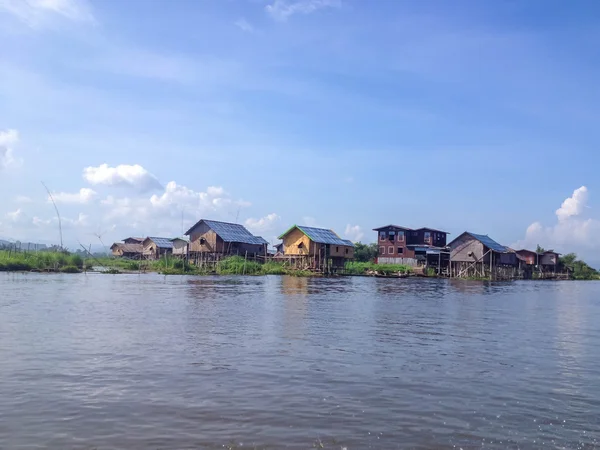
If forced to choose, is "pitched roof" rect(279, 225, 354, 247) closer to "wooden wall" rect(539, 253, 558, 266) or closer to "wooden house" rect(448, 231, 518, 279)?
"wooden house" rect(448, 231, 518, 279)

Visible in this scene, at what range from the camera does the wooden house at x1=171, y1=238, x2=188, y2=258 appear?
206 ft

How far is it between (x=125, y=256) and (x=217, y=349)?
6653 cm

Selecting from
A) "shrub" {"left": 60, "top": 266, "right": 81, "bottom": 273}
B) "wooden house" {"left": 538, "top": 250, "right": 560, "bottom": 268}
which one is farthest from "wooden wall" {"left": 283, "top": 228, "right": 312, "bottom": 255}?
"wooden house" {"left": 538, "top": 250, "right": 560, "bottom": 268}

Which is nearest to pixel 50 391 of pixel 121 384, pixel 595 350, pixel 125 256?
pixel 121 384

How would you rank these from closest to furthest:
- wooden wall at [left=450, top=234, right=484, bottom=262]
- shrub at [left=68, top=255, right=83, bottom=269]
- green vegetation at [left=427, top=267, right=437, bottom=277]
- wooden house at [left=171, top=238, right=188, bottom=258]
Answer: shrub at [left=68, top=255, right=83, bottom=269] < wooden wall at [left=450, top=234, right=484, bottom=262] < green vegetation at [left=427, top=267, right=437, bottom=277] < wooden house at [left=171, top=238, right=188, bottom=258]

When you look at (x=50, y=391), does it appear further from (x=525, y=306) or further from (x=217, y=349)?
(x=525, y=306)

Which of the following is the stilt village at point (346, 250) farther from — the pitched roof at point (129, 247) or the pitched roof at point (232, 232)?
the pitched roof at point (129, 247)

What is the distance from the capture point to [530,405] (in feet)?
27.0

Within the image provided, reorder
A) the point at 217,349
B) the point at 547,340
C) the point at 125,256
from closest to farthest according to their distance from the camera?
the point at 217,349 < the point at 547,340 < the point at 125,256

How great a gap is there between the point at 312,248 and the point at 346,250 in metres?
5.88

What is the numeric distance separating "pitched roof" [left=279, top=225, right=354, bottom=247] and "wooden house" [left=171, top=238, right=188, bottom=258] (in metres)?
14.1

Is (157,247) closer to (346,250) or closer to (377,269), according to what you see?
(346,250)

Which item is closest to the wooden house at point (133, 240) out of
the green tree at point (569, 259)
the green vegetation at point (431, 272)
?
the green vegetation at point (431, 272)

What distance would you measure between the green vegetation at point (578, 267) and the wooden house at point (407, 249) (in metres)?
25.7
